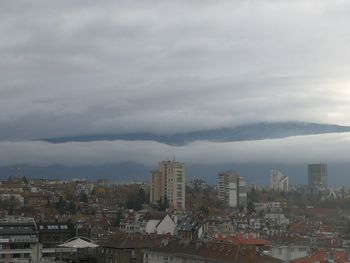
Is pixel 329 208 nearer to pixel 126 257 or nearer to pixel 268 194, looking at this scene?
pixel 268 194

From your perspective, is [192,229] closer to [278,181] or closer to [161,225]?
[161,225]

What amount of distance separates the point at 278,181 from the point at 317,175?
1808 centimetres

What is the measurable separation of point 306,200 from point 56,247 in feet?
163

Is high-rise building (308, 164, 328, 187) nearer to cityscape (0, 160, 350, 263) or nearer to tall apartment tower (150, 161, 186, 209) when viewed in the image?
cityscape (0, 160, 350, 263)

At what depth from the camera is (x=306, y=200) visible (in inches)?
3354

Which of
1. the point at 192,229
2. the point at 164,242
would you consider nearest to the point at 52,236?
the point at 164,242

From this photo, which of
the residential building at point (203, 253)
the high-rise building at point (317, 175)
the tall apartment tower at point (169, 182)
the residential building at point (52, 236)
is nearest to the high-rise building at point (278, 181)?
the high-rise building at point (317, 175)

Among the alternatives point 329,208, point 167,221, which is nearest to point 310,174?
point 329,208

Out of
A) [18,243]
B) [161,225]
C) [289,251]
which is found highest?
[161,225]

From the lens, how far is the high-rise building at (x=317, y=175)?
89.0 meters

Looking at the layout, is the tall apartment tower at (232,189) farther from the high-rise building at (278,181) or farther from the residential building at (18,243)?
the residential building at (18,243)

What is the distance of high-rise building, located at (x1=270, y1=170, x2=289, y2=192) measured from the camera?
104 meters

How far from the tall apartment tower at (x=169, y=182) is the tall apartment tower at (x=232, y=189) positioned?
896cm

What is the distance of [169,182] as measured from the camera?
93.5 meters
